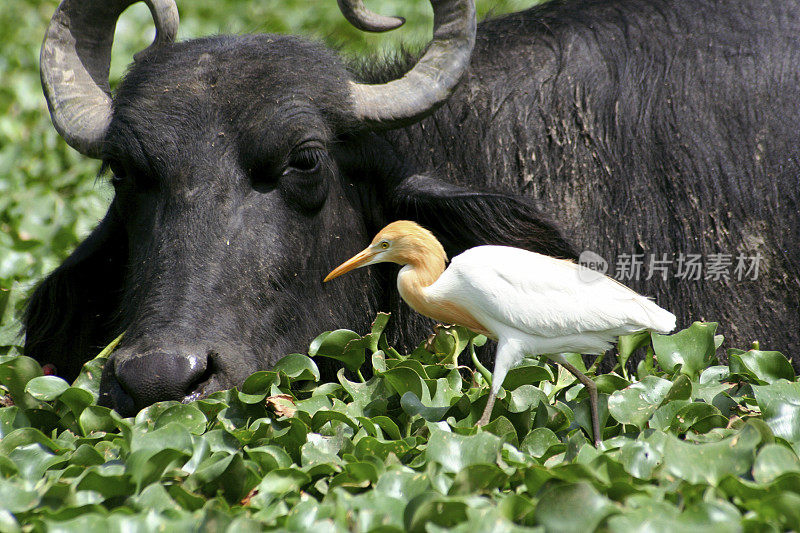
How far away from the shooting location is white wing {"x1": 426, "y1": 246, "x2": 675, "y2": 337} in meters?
2.59

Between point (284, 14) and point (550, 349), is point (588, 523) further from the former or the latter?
point (284, 14)

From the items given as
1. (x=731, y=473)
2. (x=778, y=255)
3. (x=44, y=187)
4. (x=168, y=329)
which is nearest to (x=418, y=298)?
(x=168, y=329)

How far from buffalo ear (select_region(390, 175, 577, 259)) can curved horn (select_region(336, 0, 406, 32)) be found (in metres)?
0.63

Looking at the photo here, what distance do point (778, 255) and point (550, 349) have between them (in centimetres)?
155

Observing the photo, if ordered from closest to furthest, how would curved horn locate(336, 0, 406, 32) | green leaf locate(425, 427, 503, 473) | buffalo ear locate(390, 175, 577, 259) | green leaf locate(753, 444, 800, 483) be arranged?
green leaf locate(753, 444, 800, 483) → green leaf locate(425, 427, 503, 473) → buffalo ear locate(390, 175, 577, 259) → curved horn locate(336, 0, 406, 32)

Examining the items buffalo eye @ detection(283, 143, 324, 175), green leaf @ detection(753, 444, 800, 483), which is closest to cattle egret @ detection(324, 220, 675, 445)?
green leaf @ detection(753, 444, 800, 483)

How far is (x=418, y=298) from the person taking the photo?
9.04 feet

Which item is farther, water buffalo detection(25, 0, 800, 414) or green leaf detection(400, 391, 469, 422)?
water buffalo detection(25, 0, 800, 414)

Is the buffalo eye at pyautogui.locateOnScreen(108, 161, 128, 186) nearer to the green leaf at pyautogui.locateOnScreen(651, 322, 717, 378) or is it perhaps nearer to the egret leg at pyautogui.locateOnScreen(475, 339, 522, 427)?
the egret leg at pyautogui.locateOnScreen(475, 339, 522, 427)

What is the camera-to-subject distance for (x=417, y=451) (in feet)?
7.99

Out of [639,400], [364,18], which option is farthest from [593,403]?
[364,18]

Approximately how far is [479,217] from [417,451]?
120 cm

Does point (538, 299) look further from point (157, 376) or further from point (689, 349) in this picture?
point (157, 376)

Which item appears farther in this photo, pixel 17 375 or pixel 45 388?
pixel 17 375
